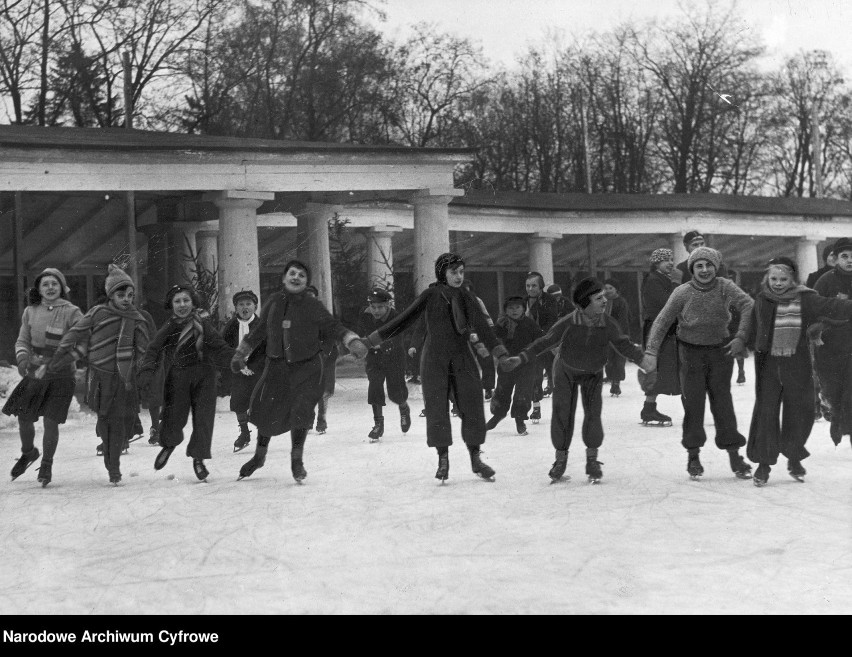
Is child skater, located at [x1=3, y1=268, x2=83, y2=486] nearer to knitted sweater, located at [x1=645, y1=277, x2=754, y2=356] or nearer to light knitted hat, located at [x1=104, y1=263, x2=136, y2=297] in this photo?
light knitted hat, located at [x1=104, y1=263, x2=136, y2=297]

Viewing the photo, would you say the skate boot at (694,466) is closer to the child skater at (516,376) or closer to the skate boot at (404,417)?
the child skater at (516,376)

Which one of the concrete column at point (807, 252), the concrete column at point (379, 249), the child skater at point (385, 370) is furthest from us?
the concrete column at point (807, 252)

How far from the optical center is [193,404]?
9.64 meters

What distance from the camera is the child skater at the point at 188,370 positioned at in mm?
9578

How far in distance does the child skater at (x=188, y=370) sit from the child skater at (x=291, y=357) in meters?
0.33

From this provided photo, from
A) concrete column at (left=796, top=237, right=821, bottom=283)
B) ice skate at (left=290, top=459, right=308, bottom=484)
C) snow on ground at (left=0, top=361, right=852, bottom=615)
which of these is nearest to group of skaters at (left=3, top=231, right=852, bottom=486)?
ice skate at (left=290, top=459, right=308, bottom=484)

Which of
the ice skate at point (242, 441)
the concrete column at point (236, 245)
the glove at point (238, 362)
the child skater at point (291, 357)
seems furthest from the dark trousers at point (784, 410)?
the concrete column at point (236, 245)

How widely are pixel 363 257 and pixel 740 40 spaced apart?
9580 mm

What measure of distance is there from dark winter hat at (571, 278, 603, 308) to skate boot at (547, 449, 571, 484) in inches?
41.5

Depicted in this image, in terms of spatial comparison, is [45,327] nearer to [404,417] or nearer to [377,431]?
[377,431]

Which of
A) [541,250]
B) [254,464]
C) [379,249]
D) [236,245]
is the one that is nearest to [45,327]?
[254,464]

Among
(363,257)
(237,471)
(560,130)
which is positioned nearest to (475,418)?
(237,471)

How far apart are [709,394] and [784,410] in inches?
21.2
